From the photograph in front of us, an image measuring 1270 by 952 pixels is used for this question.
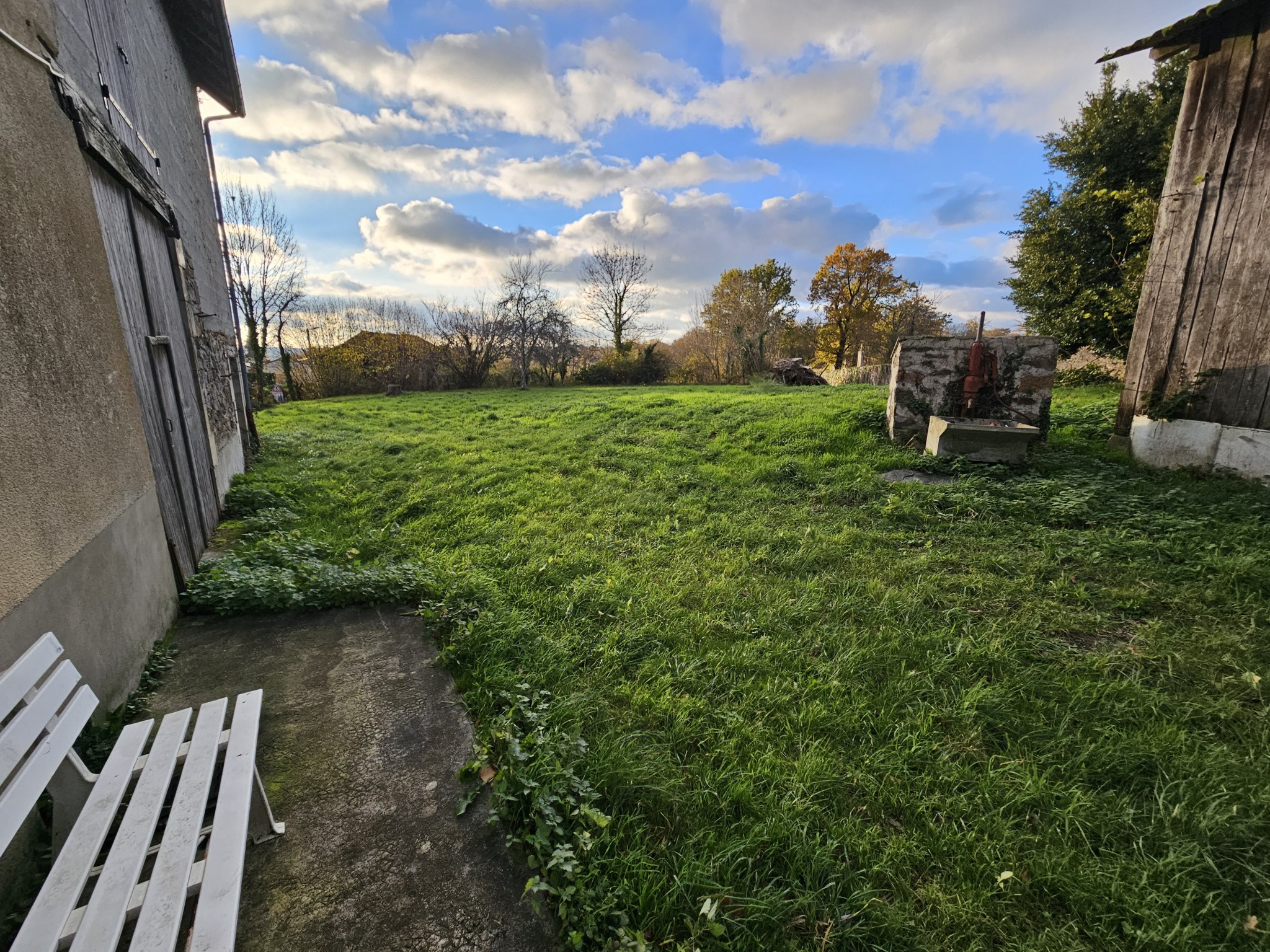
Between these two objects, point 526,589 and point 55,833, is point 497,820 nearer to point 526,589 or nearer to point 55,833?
point 55,833

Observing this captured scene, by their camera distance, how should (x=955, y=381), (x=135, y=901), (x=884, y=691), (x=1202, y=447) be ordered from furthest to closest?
1. (x=955, y=381)
2. (x=1202, y=447)
3. (x=884, y=691)
4. (x=135, y=901)

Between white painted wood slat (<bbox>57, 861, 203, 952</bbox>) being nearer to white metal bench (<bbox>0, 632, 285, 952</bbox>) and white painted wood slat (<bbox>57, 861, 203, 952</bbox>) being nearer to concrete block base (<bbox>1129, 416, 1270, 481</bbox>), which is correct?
white metal bench (<bbox>0, 632, 285, 952</bbox>)

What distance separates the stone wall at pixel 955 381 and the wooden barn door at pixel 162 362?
23.0 feet

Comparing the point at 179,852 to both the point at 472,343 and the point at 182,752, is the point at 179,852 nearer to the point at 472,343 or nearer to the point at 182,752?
the point at 182,752

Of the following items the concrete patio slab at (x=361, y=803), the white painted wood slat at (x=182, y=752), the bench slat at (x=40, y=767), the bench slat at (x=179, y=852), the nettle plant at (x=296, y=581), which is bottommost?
the concrete patio slab at (x=361, y=803)

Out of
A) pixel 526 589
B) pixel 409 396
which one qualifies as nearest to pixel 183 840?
pixel 526 589

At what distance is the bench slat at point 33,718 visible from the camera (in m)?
1.32

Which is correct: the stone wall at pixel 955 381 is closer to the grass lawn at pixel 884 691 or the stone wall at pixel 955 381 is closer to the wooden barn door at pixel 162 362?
the grass lawn at pixel 884 691

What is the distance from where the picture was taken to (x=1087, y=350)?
11.3 m

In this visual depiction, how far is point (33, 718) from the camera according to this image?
4.75 ft

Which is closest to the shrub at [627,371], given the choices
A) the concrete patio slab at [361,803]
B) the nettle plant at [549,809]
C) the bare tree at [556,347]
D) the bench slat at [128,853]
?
the bare tree at [556,347]

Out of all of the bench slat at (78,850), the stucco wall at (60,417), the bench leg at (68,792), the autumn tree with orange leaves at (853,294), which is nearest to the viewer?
the bench slat at (78,850)

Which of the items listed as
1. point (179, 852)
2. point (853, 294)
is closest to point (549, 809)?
point (179, 852)

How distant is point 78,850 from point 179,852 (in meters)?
0.26
